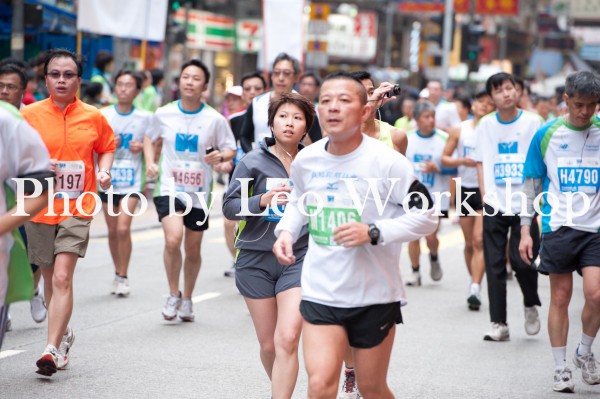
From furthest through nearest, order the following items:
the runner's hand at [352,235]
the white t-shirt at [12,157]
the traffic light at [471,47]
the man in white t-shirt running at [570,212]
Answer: the traffic light at [471,47] < the man in white t-shirt running at [570,212] < the white t-shirt at [12,157] < the runner's hand at [352,235]

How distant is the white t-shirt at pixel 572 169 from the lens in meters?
7.63

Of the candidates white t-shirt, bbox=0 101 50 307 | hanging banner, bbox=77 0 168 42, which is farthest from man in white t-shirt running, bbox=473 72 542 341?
hanging banner, bbox=77 0 168 42

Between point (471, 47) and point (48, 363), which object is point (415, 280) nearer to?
point (48, 363)

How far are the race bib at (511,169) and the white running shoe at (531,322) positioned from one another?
1084 millimetres

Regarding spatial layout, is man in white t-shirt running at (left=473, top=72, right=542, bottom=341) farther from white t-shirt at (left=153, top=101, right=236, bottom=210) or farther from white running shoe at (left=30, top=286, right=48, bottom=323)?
white running shoe at (left=30, top=286, right=48, bottom=323)

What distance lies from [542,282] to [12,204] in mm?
9760

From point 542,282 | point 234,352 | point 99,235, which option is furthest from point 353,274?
point 99,235

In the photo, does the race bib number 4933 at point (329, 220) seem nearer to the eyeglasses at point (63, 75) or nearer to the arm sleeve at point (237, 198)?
the arm sleeve at point (237, 198)

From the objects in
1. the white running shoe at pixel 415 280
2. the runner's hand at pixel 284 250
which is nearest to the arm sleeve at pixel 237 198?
the runner's hand at pixel 284 250

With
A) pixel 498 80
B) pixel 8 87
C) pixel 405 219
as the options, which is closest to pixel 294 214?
pixel 405 219

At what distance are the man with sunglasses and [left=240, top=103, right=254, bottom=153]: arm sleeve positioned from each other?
1975 mm

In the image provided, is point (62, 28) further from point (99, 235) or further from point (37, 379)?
point (37, 379)

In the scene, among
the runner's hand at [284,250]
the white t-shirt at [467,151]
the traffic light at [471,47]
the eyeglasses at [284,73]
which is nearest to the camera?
the runner's hand at [284,250]

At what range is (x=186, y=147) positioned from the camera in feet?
33.6
